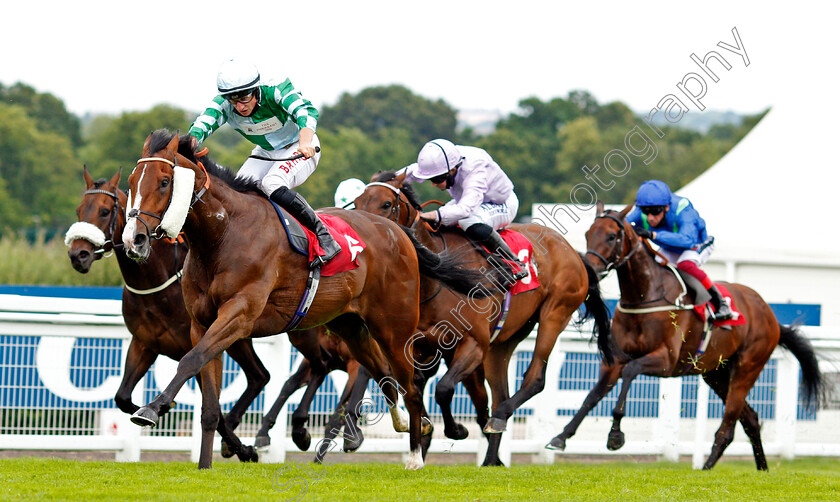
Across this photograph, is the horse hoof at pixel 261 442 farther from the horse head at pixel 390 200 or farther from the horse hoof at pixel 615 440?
the horse hoof at pixel 615 440

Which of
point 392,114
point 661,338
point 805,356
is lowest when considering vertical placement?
point 805,356

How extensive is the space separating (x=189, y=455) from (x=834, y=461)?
642 cm

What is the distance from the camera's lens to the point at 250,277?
16.6ft

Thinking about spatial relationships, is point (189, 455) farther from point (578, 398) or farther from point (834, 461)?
point (834, 461)

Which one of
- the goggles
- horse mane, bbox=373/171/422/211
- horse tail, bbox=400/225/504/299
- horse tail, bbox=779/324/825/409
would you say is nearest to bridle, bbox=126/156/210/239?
horse tail, bbox=400/225/504/299

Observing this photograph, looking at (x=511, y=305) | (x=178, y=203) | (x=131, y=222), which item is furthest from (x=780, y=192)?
(x=131, y=222)

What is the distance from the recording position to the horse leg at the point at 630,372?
7.34 m

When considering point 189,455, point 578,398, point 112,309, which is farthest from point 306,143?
point 578,398

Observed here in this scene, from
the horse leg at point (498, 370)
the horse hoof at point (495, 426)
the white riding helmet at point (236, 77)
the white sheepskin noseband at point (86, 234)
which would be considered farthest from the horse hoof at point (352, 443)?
the white riding helmet at point (236, 77)

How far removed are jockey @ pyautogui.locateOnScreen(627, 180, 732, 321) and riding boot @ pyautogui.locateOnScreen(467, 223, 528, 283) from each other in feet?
4.69

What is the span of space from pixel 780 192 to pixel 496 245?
29.5 feet

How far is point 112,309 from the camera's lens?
24.8 feet

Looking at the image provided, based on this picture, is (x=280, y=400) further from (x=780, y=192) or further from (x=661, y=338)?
(x=780, y=192)

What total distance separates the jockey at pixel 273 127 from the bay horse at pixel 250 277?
0.44ft
